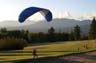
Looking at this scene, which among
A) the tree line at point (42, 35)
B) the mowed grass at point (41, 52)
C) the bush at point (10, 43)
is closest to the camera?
the mowed grass at point (41, 52)

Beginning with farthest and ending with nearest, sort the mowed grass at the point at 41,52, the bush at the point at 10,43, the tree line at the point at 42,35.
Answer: the tree line at the point at 42,35 < the bush at the point at 10,43 < the mowed grass at the point at 41,52

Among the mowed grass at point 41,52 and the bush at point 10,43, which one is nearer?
the mowed grass at point 41,52

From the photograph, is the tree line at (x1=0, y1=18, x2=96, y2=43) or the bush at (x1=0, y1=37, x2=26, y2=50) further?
the tree line at (x1=0, y1=18, x2=96, y2=43)

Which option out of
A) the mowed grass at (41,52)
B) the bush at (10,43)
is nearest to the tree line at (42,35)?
the bush at (10,43)

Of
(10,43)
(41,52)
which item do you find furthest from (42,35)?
(41,52)

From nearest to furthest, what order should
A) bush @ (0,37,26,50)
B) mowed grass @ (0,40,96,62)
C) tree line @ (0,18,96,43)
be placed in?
mowed grass @ (0,40,96,62), bush @ (0,37,26,50), tree line @ (0,18,96,43)

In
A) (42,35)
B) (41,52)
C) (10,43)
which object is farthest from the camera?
(42,35)

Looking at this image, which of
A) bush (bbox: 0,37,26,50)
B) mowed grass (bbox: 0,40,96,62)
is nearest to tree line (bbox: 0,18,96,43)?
bush (bbox: 0,37,26,50)

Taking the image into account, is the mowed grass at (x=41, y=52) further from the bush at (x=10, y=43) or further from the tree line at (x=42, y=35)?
the tree line at (x=42, y=35)

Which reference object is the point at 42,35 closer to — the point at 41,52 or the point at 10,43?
the point at 10,43

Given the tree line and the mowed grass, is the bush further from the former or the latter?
the tree line

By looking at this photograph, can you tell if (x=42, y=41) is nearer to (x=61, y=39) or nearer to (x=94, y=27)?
(x=61, y=39)
